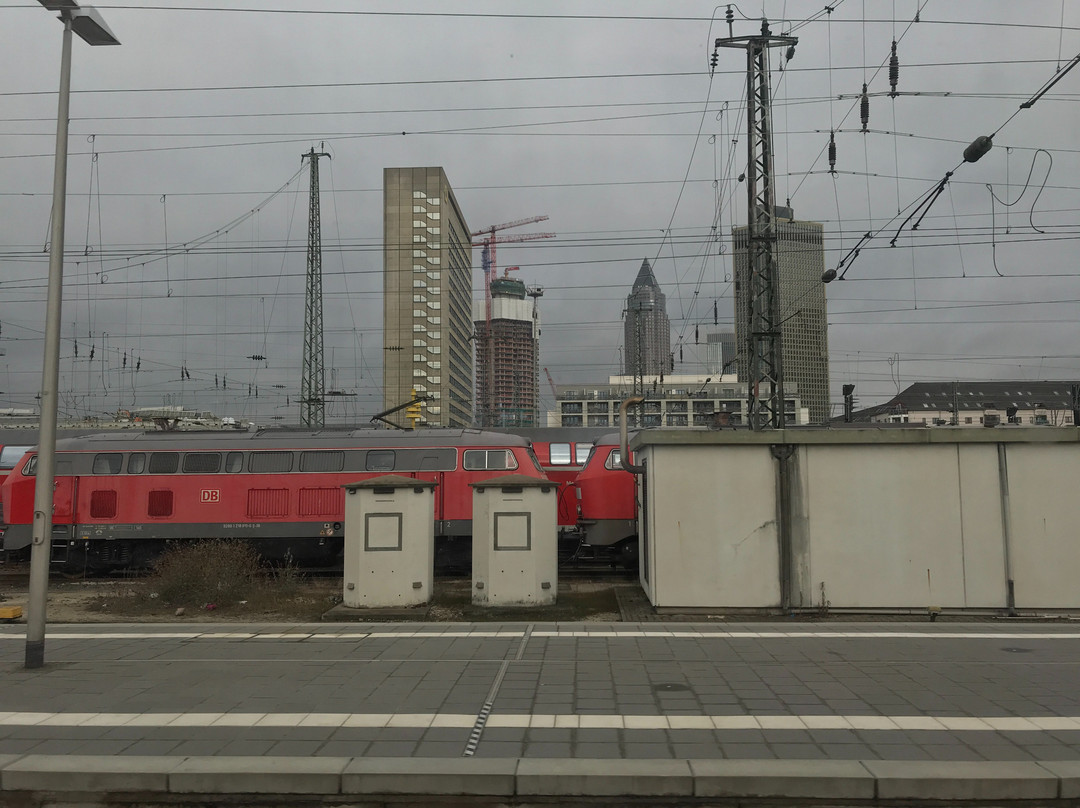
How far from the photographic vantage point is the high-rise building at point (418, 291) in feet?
297

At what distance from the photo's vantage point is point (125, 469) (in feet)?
59.3

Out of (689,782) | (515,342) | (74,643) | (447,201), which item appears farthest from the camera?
(515,342)

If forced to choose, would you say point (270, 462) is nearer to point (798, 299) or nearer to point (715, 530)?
point (715, 530)

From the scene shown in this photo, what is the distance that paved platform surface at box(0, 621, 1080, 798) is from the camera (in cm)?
548

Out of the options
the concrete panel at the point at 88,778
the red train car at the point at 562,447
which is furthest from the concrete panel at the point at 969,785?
the red train car at the point at 562,447

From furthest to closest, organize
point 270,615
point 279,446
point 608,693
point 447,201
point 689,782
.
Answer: point 447,201, point 279,446, point 270,615, point 608,693, point 689,782

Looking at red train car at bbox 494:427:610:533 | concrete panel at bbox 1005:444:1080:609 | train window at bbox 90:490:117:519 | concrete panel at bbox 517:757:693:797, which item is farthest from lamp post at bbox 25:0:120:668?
concrete panel at bbox 1005:444:1080:609

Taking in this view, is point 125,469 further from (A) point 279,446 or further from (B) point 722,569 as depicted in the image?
(B) point 722,569

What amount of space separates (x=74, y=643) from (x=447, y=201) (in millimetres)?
94520

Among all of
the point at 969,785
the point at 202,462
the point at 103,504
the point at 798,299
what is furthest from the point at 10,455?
the point at 798,299

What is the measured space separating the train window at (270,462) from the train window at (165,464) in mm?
1727

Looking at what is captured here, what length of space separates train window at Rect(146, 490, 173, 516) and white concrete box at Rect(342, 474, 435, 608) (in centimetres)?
833

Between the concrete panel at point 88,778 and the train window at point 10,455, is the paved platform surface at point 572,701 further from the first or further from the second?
the train window at point 10,455

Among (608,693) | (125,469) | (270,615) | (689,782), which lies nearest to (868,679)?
(608,693)
